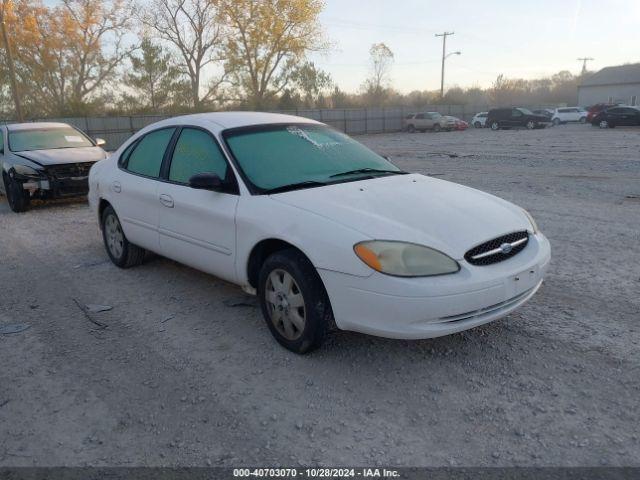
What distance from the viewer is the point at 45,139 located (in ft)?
34.0

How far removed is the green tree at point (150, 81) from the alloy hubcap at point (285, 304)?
121 ft

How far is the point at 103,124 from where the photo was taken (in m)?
30.3

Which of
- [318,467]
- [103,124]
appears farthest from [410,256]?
[103,124]

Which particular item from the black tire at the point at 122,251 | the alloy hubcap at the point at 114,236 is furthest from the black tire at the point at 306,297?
the alloy hubcap at the point at 114,236

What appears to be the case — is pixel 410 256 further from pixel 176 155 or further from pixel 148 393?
pixel 176 155

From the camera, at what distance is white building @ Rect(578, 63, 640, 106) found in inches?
2339

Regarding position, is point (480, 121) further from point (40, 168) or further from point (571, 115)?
point (40, 168)

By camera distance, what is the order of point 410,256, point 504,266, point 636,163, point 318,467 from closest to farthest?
point 318,467 < point 410,256 < point 504,266 < point 636,163

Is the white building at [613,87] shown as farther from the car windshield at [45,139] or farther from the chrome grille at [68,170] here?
the chrome grille at [68,170]

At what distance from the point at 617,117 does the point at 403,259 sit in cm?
3489

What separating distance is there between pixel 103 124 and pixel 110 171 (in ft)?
89.1

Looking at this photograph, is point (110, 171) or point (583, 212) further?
point (583, 212)

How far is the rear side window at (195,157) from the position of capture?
14.0 ft

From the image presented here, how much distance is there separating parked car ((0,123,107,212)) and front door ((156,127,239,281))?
214 inches
